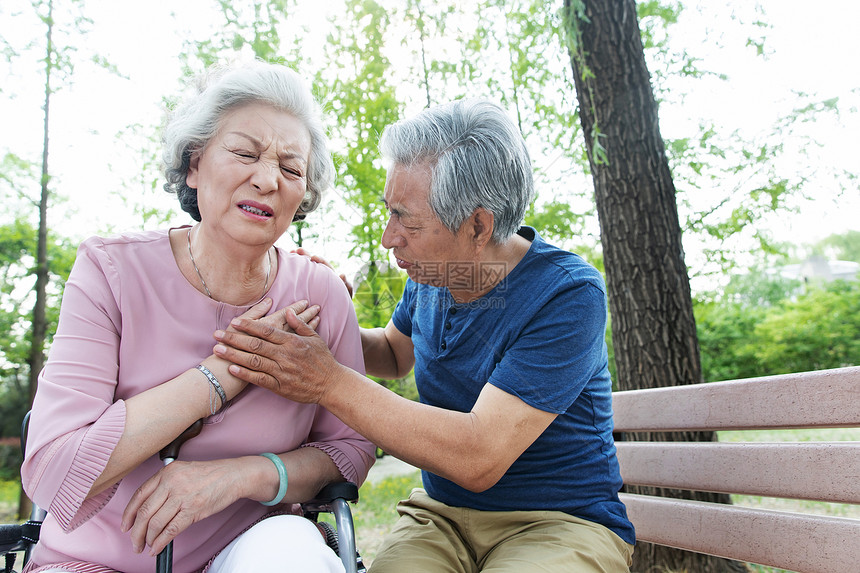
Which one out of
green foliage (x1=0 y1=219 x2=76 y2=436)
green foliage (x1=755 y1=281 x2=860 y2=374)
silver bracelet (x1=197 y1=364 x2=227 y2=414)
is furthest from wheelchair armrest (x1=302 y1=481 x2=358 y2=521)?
green foliage (x1=755 y1=281 x2=860 y2=374)

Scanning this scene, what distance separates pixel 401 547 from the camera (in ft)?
5.63

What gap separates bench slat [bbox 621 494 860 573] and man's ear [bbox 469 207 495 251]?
107cm

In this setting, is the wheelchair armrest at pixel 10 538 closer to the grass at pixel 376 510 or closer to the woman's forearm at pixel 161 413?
the woman's forearm at pixel 161 413

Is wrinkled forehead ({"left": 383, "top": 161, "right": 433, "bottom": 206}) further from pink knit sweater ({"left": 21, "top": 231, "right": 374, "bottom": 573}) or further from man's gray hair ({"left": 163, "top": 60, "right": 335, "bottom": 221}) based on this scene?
pink knit sweater ({"left": 21, "top": 231, "right": 374, "bottom": 573})

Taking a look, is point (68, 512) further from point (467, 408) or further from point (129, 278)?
point (467, 408)

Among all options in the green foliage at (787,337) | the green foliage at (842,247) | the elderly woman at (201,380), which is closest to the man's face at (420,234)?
the elderly woman at (201,380)

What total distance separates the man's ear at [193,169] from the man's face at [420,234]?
568 mm

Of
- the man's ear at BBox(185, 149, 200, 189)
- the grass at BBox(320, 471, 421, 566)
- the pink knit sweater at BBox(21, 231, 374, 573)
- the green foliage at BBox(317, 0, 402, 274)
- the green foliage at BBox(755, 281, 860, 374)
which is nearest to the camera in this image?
the pink knit sweater at BBox(21, 231, 374, 573)

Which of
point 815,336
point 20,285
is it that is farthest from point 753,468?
point 815,336

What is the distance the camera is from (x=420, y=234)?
6.02 ft

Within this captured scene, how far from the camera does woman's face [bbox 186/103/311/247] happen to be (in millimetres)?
1632

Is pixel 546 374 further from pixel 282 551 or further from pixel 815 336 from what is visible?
pixel 815 336

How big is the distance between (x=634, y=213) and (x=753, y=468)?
1.54 meters

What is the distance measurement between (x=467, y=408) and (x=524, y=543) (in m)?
0.42
